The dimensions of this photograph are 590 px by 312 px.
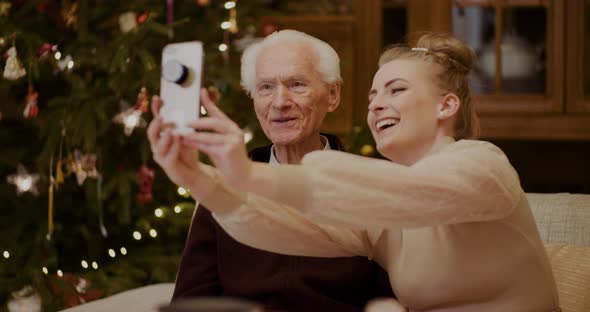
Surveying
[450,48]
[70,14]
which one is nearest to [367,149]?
[70,14]

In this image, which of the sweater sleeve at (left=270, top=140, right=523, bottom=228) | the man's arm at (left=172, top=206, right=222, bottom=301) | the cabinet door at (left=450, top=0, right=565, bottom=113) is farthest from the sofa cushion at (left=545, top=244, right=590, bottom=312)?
the cabinet door at (left=450, top=0, right=565, bottom=113)

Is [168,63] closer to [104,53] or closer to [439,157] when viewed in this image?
[439,157]

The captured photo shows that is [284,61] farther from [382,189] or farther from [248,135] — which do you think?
[248,135]

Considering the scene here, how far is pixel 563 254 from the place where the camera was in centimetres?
157

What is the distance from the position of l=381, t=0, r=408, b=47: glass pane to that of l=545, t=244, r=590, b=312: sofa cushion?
2.04m

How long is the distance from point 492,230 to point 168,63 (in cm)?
55

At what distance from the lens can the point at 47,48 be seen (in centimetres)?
263

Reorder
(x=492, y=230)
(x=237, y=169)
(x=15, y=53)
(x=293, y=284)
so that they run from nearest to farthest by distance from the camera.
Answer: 1. (x=237, y=169)
2. (x=492, y=230)
3. (x=293, y=284)
4. (x=15, y=53)

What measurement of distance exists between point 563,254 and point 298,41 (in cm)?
66

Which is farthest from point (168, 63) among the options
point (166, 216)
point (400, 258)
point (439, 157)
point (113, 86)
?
point (166, 216)

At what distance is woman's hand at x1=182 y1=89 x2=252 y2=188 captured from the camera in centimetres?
91

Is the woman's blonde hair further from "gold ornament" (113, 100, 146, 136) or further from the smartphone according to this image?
"gold ornament" (113, 100, 146, 136)

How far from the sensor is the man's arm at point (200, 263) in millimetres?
1568

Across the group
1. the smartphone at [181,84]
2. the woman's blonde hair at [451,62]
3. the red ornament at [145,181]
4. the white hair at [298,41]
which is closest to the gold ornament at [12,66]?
the red ornament at [145,181]
